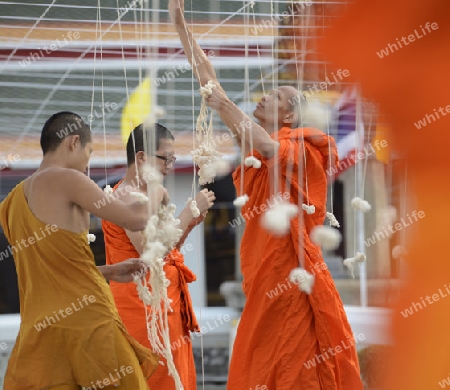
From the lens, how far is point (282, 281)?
143 inches

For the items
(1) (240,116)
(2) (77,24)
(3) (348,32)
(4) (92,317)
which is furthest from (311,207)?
(2) (77,24)

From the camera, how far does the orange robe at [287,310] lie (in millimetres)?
3604

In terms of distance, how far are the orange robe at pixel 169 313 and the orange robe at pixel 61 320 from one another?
834 mm

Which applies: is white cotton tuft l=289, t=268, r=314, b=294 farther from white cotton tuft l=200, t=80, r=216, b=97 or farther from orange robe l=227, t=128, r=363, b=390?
white cotton tuft l=200, t=80, r=216, b=97

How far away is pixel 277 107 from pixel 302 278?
0.84 m

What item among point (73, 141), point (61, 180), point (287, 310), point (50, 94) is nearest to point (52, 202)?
point (61, 180)

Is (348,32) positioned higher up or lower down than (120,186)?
higher up

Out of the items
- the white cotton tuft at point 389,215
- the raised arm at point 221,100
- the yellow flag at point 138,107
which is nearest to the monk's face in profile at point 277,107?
the raised arm at point 221,100

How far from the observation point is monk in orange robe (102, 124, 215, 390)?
3887 mm

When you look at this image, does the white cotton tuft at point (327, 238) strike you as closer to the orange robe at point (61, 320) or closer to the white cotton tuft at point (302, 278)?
the white cotton tuft at point (302, 278)

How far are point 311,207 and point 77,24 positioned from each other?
7.93ft

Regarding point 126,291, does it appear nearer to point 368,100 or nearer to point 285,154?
point 285,154

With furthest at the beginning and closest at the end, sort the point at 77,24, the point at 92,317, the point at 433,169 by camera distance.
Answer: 1. the point at 77,24
2. the point at 433,169
3. the point at 92,317

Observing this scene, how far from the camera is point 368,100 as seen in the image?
11.6ft
